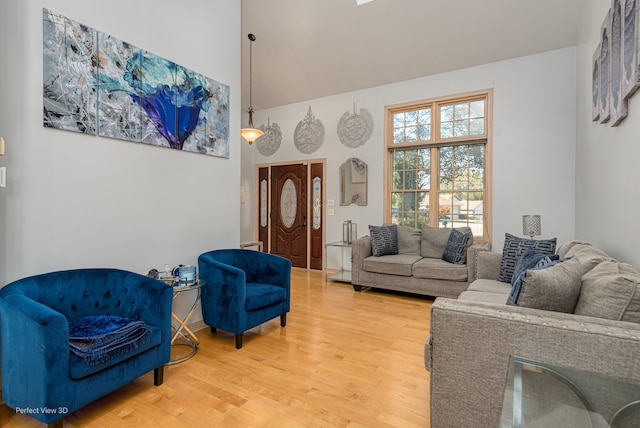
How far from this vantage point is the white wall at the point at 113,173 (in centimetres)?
211

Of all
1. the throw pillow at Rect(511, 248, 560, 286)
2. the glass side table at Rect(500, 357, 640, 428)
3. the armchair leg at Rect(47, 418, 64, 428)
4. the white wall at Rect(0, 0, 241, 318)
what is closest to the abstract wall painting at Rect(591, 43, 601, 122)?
the throw pillow at Rect(511, 248, 560, 286)

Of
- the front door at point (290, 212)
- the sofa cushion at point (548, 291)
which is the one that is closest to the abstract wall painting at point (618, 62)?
the sofa cushion at point (548, 291)

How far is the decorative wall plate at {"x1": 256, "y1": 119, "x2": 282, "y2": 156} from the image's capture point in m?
6.70

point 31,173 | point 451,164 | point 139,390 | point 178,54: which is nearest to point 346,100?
point 451,164

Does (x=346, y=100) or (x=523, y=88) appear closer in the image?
(x=523, y=88)

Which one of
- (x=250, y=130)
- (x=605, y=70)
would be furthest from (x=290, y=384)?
(x=250, y=130)

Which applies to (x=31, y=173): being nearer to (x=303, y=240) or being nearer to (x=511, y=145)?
(x=303, y=240)

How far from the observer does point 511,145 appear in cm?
463

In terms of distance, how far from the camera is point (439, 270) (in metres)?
4.25

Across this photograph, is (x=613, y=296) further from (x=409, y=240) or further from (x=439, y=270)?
(x=409, y=240)

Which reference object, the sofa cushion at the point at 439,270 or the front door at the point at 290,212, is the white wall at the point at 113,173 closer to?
the sofa cushion at the point at 439,270

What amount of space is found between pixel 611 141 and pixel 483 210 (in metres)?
2.51

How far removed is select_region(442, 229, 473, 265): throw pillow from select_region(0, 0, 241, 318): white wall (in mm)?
2761

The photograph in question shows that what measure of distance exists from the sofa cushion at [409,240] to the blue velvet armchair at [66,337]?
361cm
